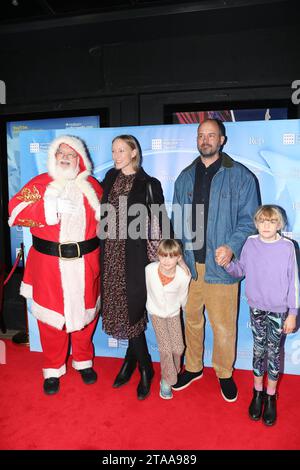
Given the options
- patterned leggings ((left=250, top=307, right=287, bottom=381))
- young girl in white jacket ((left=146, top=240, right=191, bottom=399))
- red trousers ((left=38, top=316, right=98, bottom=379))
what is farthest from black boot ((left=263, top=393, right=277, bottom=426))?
red trousers ((left=38, top=316, right=98, bottom=379))

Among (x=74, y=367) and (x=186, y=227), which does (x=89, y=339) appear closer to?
(x=74, y=367)

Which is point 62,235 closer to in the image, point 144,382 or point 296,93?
point 144,382

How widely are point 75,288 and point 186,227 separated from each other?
892 millimetres

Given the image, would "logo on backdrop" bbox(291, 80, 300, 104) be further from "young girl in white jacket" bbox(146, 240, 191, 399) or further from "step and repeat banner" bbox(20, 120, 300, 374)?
"young girl in white jacket" bbox(146, 240, 191, 399)

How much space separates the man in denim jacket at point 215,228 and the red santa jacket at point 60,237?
65 cm

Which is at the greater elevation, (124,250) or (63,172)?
(63,172)

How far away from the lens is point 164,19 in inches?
121

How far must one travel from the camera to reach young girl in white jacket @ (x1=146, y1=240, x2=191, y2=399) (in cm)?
235

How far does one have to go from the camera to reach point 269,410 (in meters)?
2.31

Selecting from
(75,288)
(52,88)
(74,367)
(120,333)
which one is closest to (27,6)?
(52,88)

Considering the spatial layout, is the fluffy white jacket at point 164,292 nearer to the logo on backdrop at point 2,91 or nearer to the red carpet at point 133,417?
the red carpet at point 133,417

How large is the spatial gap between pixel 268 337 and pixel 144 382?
93cm

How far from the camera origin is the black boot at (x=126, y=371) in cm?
272

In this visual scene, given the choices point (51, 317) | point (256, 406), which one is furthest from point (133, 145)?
point (256, 406)
